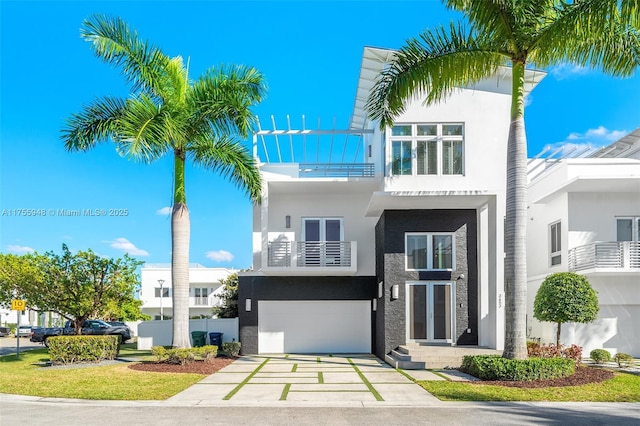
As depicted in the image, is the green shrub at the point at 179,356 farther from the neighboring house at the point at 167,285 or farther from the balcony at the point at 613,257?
the neighboring house at the point at 167,285

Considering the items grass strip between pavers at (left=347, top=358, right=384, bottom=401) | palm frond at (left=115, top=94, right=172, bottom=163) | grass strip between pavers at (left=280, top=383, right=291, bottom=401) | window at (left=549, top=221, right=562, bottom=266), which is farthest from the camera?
window at (left=549, top=221, right=562, bottom=266)

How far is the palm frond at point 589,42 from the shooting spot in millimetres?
11742

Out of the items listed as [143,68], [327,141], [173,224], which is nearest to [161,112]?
[143,68]

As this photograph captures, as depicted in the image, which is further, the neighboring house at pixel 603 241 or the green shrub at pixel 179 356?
the neighboring house at pixel 603 241

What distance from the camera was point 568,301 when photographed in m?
16.4

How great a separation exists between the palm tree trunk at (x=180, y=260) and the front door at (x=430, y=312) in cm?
727

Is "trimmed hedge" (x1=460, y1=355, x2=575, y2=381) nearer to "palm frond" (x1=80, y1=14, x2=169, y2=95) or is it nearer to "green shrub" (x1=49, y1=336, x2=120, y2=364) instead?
"green shrub" (x1=49, y1=336, x2=120, y2=364)

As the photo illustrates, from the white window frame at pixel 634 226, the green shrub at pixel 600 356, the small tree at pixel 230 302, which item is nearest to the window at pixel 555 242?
the white window frame at pixel 634 226

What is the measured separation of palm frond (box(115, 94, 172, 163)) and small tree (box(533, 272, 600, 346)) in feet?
40.3

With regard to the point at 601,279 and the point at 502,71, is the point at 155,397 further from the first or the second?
the point at 601,279

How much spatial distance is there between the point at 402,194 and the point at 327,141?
6.64 m

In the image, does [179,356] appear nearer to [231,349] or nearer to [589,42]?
[231,349]

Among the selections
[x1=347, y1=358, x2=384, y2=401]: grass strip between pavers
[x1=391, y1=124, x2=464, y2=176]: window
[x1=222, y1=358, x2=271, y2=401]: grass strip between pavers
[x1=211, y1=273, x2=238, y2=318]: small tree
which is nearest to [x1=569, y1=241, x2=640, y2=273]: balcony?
[x1=391, y1=124, x2=464, y2=176]: window

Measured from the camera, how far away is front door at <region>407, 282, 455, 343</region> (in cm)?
1809
